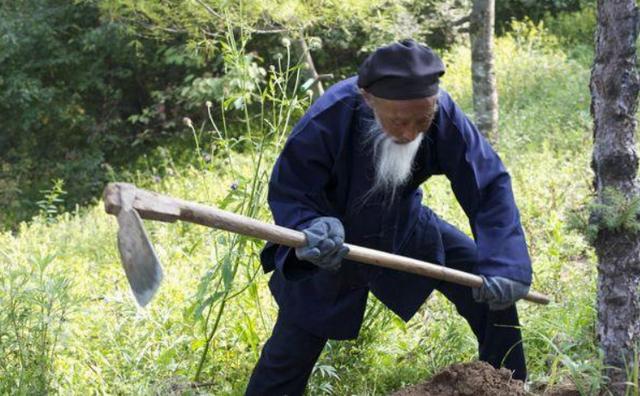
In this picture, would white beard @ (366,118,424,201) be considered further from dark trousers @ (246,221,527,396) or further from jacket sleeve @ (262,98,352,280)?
dark trousers @ (246,221,527,396)

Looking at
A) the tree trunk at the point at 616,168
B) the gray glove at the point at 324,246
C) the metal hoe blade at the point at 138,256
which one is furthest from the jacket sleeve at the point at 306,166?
the tree trunk at the point at 616,168

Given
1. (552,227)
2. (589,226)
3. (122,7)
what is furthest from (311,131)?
(122,7)

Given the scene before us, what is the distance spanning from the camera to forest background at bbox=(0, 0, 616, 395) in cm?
370

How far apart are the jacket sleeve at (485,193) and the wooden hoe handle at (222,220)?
155mm

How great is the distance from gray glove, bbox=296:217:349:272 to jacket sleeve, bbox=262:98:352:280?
0.22 meters

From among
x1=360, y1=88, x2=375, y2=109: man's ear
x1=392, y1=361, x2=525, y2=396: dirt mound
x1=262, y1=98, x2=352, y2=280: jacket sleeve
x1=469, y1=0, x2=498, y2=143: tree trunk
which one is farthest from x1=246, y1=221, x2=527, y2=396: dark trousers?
x1=469, y1=0, x2=498, y2=143: tree trunk

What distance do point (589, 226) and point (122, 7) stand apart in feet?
24.3

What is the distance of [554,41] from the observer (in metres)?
12.5

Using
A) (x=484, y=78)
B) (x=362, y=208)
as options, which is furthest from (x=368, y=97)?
(x=484, y=78)

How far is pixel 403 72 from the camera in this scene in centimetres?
297

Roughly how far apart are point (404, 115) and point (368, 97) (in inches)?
7.8

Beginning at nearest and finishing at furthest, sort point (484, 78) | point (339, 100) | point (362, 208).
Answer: point (339, 100), point (362, 208), point (484, 78)

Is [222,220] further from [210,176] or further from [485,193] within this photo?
[210,176]

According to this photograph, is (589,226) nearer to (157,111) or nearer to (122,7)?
(122,7)
